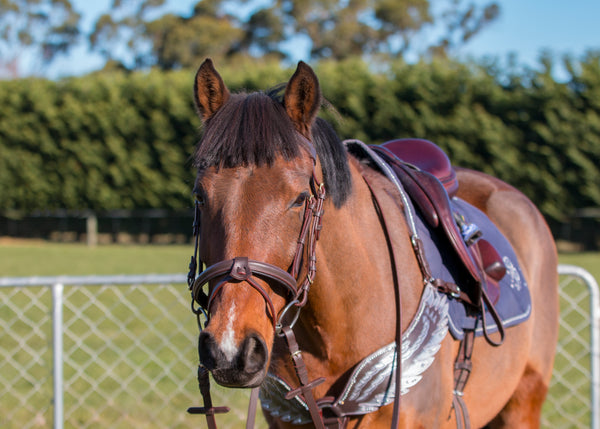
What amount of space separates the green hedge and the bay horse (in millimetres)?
12178

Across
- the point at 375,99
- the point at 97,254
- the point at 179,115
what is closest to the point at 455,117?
the point at 375,99

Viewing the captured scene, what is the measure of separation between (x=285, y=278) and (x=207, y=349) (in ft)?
0.88

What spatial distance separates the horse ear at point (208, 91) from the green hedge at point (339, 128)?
486 inches

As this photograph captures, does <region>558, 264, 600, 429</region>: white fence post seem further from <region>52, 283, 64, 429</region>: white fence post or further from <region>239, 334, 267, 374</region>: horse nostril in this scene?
<region>52, 283, 64, 429</region>: white fence post

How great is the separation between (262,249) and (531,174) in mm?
15924

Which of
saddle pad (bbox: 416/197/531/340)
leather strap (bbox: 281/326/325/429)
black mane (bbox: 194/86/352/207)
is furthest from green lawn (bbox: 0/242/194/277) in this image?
black mane (bbox: 194/86/352/207)

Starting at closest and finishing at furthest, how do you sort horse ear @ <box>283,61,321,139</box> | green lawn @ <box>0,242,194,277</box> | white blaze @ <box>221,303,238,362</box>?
white blaze @ <box>221,303,238,362</box> < horse ear @ <box>283,61,321,139</box> < green lawn @ <box>0,242,194,277</box>

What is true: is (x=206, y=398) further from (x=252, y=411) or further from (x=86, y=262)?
(x=86, y=262)

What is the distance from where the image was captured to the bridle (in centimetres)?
146

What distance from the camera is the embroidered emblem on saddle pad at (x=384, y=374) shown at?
1845 millimetres

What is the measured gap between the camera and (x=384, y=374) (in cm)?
187

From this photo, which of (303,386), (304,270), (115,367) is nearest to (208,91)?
(304,270)

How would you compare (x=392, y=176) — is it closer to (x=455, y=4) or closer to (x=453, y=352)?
(x=453, y=352)

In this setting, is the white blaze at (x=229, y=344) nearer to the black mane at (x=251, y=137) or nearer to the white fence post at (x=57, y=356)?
the black mane at (x=251, y=137)
